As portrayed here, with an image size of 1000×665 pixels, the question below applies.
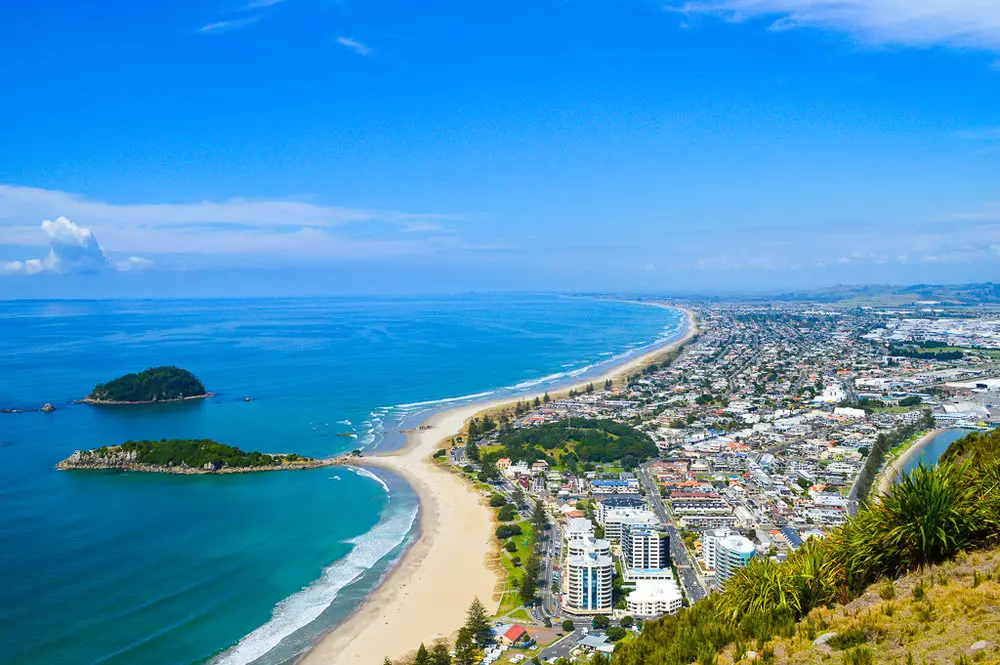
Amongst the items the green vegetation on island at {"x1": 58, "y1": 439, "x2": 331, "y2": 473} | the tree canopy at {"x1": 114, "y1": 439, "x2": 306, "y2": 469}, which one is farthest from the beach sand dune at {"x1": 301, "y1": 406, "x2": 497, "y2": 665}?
the tree canopy at {"x1": 114, "y1": 439, "x2": 306, "y2": 469}

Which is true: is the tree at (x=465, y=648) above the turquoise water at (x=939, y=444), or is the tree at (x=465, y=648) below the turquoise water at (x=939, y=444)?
below

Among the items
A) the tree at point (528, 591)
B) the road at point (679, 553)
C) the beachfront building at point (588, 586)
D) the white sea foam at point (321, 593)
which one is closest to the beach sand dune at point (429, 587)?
the tree at point (528, 591)

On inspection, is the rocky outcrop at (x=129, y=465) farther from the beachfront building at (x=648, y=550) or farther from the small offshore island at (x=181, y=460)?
the beachfront building at (x=648, y=550)

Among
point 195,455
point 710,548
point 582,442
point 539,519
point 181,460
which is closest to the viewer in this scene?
point 710,548

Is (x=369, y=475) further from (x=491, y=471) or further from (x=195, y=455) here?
(x=195, y=455)

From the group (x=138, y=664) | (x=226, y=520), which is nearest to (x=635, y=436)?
(x=226, y=520)

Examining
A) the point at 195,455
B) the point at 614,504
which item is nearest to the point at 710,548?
the point at 614,504

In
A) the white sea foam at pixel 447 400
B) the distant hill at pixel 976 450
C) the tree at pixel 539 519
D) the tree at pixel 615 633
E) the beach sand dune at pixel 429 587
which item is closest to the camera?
the distant hill at pixel 976 450
